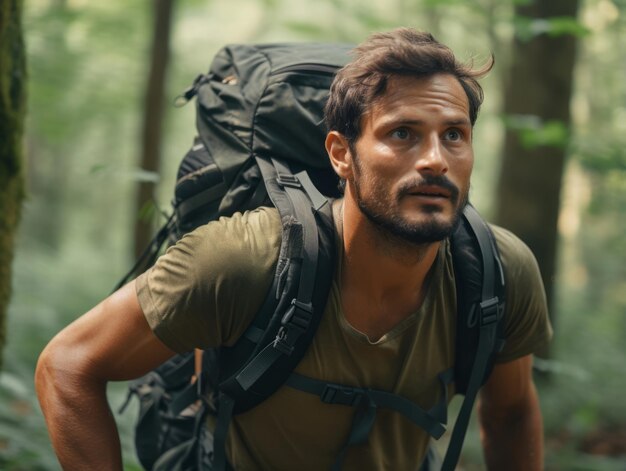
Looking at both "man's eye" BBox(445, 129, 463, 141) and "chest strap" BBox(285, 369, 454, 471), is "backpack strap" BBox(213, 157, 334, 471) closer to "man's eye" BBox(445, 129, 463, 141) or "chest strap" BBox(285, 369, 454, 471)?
"chest strap" BBox(285, 369, 454, 471)

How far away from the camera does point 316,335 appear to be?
2.82 metres

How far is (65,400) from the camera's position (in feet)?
9.05

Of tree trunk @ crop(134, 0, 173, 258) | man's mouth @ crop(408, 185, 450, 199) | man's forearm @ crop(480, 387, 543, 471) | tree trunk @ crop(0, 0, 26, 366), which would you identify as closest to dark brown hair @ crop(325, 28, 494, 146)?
man's mouth @ crop(408, 185, 450, 199)

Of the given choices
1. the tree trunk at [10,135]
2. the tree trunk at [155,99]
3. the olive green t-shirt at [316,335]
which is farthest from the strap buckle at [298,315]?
the tree trunk at [155,99]

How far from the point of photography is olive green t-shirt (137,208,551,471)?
2.62 m

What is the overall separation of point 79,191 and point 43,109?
1553 centimetres

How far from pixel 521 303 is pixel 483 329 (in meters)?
0.26

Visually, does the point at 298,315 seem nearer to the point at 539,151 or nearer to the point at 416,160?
the point at 416,160

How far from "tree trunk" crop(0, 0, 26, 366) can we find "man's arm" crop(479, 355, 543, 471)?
239 cm

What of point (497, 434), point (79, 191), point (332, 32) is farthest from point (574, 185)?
point (497, 434)

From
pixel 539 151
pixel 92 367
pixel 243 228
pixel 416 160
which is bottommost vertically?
pixel 539 151

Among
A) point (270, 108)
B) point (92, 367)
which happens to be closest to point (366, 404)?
point (92, 367)

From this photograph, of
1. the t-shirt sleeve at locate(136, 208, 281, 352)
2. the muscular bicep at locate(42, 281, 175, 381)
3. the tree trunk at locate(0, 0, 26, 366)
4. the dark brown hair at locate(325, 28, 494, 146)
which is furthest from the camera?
the tree trunk at locate(0, 0, 26, 366)

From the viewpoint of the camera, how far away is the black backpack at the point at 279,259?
2689mm
